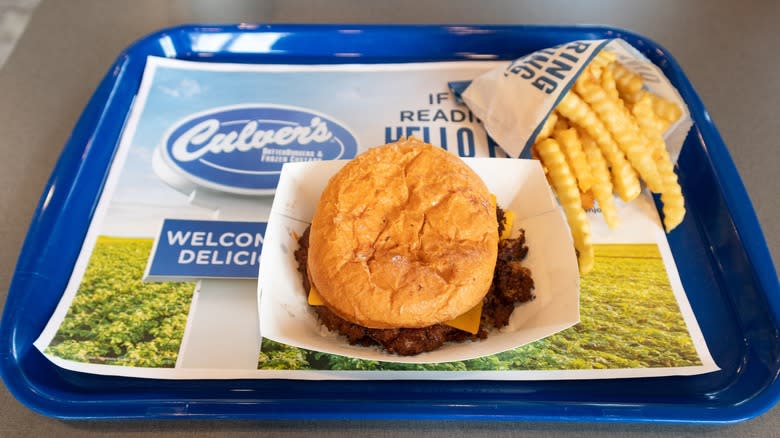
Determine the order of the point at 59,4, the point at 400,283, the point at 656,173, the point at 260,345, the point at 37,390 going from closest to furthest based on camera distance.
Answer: the point at 400,283 < the point at 37,390 < the point at 260,345 < the point at 656,173 < the point at 59,4

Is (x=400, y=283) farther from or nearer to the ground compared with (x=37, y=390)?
farther from the ground

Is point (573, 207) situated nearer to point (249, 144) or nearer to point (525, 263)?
point (525, 263)

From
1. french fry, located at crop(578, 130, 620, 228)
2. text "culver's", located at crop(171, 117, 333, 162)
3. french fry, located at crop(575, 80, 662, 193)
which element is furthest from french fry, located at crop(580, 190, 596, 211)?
text "culver's", located at crop(171, 117, 333, 162)

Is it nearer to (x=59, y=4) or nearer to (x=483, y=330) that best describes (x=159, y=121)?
(x=59, y=4)

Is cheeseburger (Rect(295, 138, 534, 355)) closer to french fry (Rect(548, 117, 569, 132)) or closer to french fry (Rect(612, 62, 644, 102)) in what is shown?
french fry (Rect(548, 117, 569, 132))

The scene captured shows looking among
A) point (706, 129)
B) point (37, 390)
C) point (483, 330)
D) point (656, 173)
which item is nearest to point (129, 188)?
point (37, 390)

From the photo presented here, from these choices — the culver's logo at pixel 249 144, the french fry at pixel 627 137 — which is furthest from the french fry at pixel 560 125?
the culver's logo at pixel 249 144

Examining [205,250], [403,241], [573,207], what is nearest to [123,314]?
[205,250]
